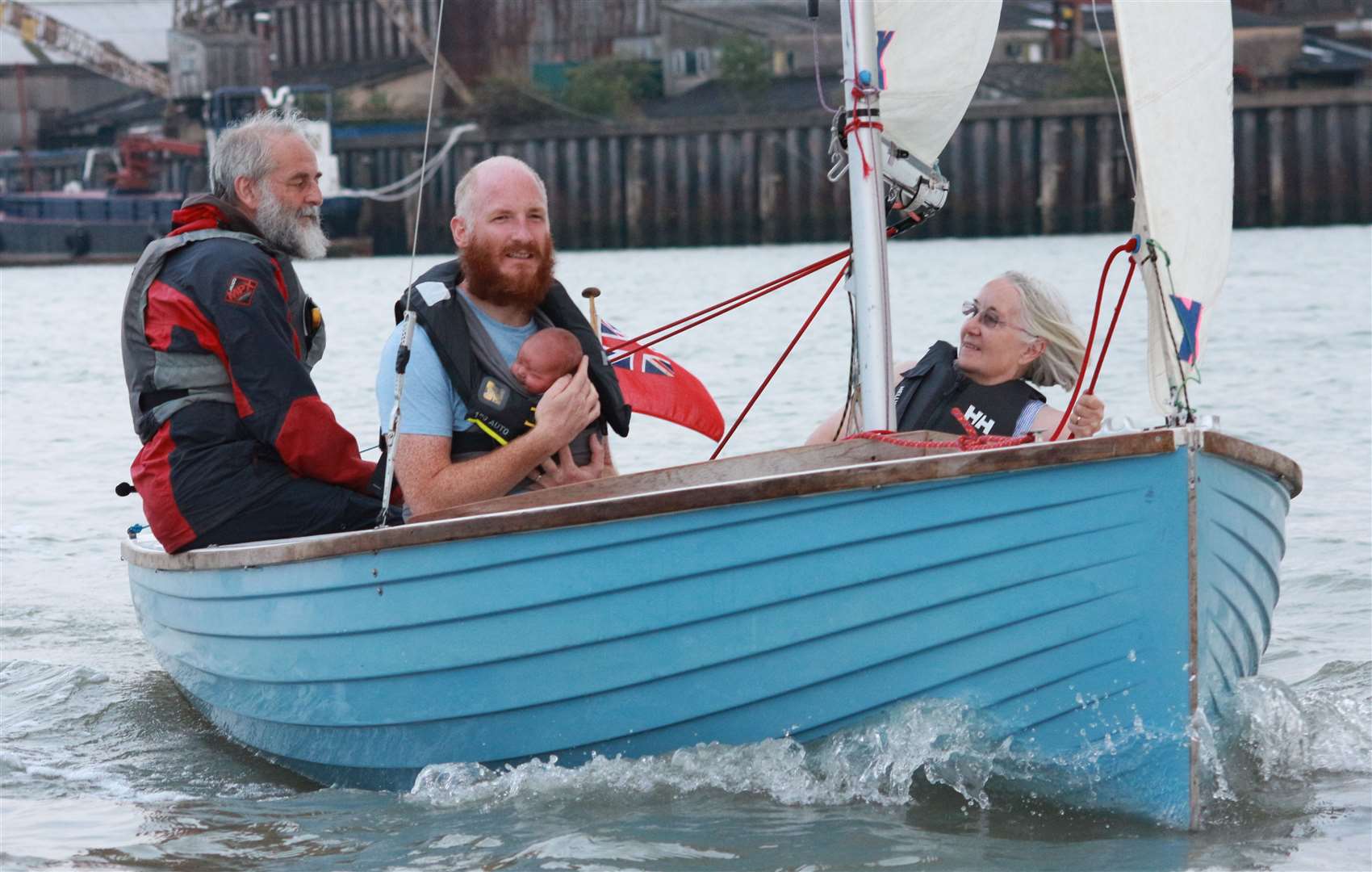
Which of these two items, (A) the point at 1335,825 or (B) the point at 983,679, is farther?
Answer: (A) the point at 1335,825

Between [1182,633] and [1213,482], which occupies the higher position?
[1213,482]

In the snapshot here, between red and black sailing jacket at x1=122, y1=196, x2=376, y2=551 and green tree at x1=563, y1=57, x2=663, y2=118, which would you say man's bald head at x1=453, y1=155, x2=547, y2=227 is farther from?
green tree at x1=563, y1=57, x2=663, y2=118

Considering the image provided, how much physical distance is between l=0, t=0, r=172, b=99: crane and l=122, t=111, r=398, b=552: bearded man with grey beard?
163ft

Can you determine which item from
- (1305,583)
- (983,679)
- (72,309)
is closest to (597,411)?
(983,679)

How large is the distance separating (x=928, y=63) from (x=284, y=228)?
1.87 metres

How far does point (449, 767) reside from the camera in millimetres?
4648

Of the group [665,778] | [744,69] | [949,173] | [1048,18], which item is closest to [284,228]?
[665,778]

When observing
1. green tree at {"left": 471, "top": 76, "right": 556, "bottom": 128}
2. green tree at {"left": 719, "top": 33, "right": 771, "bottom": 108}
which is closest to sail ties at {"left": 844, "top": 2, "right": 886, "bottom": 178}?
green tree at {"left": 471, "top": 76, "right": 556, "bottom": 128}

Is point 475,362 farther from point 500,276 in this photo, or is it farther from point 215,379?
point 215,379

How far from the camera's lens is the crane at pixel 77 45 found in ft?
170

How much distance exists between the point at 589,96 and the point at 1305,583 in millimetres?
37775

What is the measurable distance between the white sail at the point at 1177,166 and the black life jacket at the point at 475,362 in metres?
1.45

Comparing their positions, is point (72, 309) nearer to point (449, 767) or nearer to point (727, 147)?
point (727, 147)

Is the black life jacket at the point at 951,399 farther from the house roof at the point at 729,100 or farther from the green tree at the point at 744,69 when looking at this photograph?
the green tree at the point at 744,69
